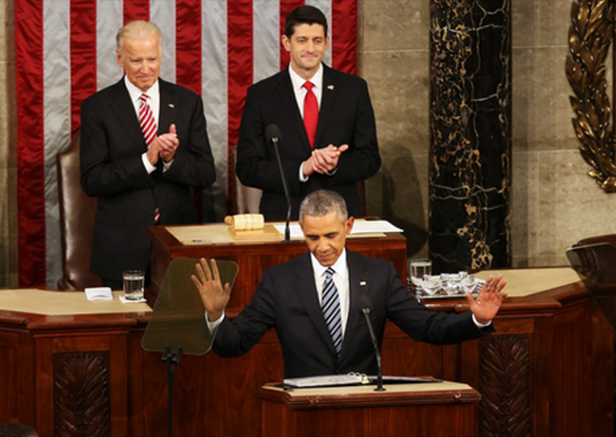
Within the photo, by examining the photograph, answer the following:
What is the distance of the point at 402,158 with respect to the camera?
25.3 ft

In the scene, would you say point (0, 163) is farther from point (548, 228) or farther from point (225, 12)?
point (548, 228)

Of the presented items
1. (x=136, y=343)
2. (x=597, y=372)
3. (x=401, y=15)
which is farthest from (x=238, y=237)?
(x=401, y=15)

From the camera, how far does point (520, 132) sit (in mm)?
7727

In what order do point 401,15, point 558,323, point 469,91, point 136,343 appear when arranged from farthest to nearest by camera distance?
point 401,15
point 469,91
point 558,323
point 136,343

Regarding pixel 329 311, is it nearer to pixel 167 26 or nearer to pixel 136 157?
pixel 136 157

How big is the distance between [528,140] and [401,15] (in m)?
1.26

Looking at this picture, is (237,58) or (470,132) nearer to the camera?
(470,132)

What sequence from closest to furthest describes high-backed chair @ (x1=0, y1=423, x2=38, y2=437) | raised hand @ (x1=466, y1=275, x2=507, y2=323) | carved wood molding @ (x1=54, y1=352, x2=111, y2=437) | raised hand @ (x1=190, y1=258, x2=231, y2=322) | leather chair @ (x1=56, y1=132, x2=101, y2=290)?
high-backed chair @ (x1=0, y1=423, x2=38, y2=437), raised hand @ (x1=190, y1=258, x2=231, y2=322), raised hand @ (x1=466, y1=275, x2=507, y2=323), carved wood molding @ (x1=54, y1=352, x2=111, y2=437), leather chair @ (x1=56, y1=132, x2=101, y2=290)

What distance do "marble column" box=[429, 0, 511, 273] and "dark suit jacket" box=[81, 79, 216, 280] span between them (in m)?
1.97

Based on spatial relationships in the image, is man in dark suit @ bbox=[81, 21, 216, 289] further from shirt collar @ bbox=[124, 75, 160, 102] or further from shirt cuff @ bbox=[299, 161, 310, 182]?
shirt cuff @ bbox=[299, 161, 310, 182]

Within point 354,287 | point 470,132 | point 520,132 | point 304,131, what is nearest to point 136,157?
point 304,131

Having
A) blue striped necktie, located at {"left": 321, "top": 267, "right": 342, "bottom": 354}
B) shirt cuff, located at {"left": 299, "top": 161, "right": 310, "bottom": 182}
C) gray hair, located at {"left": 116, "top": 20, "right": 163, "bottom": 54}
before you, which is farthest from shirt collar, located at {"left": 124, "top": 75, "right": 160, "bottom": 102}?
blue striped necktie, located at {"left": 321, "top": 267, "right": 342, "bottom": 354}

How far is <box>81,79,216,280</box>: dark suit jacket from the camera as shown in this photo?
223 inches

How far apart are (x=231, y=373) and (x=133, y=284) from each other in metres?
0.64
